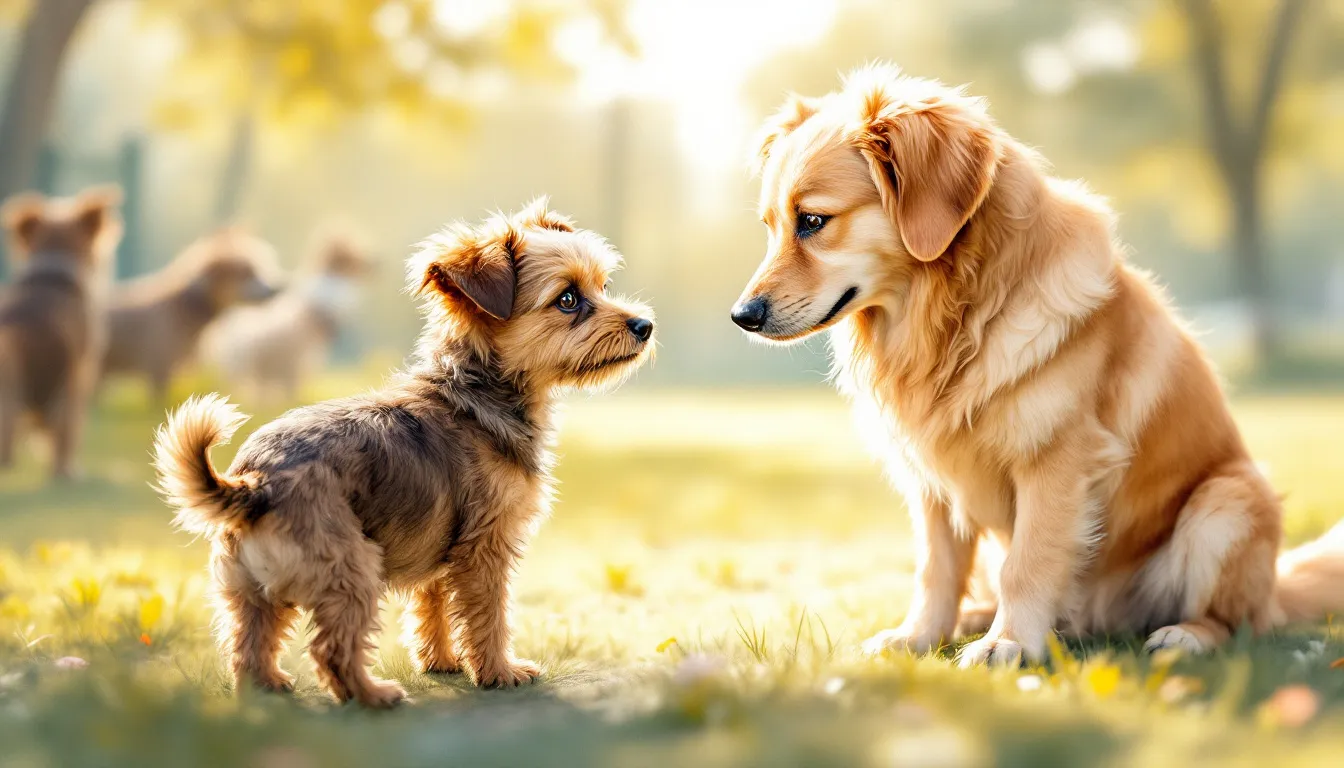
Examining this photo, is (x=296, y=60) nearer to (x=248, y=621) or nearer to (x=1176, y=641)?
(x=248, y=621)

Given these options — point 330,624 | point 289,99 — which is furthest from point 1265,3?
point 330,624

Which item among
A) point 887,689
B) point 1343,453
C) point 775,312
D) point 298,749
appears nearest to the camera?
point 298,749

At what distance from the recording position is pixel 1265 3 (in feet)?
76.8

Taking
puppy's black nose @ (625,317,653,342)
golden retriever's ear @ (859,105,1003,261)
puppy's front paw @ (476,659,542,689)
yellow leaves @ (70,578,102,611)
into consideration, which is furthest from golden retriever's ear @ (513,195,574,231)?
yellow leaves @ (70,578,102,611)

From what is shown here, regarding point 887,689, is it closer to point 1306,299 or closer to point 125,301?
point 125,301

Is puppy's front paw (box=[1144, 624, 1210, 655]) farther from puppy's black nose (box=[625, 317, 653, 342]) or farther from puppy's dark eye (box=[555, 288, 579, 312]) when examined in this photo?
puppy's dark eye (box=[555, 288, 579, 312])

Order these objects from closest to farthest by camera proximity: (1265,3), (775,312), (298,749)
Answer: (298,749)
(775,312)
(1265,3)

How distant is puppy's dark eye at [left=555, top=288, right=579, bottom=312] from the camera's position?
4.27m

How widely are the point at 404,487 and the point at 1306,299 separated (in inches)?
2399

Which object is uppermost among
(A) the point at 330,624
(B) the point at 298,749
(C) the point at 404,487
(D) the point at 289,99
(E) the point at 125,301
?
(D) the point at 289,99

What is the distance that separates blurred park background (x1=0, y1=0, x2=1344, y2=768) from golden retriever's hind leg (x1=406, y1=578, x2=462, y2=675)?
0.32ft

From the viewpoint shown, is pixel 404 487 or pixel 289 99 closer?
pixel 404 487

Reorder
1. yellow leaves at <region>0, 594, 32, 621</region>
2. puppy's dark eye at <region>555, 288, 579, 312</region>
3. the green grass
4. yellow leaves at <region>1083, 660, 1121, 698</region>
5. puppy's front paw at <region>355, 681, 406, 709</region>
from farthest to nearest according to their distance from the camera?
yellow leaves at <region>0, 594, 32, 621</region>, puppy's dark eye at <region>555, 288, 579, 312</region>, puppy's front paw at <region>355, 681, 406, 709</region>, yellow leaves at <region>1083, 660, 1121, 698</region>, the green grass

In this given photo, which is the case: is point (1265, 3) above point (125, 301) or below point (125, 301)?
above
